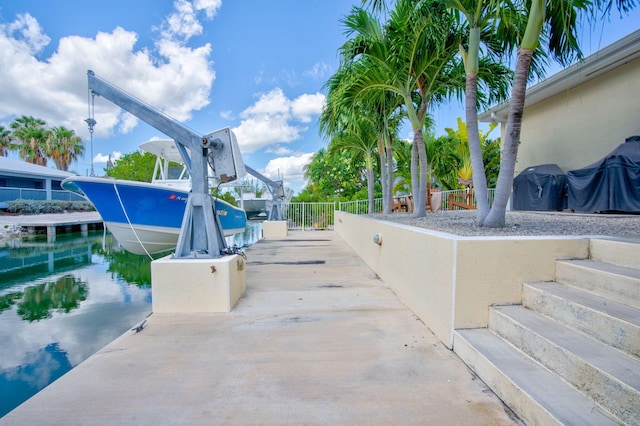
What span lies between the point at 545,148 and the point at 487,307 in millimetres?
7450

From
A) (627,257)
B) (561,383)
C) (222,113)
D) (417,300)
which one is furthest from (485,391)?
(222,113)

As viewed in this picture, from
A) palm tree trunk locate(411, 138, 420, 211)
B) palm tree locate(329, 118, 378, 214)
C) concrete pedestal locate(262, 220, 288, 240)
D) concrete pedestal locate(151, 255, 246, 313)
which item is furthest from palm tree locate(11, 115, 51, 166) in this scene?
palm tree trunk locate(411, 138, 420, 211)

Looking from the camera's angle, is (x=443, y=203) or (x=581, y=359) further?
(x=443, y=203)

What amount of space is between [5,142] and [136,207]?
108ft

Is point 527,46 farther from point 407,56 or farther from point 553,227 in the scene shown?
point 407,56

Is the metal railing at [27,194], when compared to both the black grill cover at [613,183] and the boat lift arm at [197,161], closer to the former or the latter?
the boat lift arm at [197,161]

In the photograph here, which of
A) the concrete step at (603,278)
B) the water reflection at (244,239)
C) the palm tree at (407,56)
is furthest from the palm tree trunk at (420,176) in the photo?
the water reflection at (244,239)

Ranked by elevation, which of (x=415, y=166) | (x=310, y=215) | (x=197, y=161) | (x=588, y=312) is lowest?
(x=588, y=312)

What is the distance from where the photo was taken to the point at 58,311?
447 cm

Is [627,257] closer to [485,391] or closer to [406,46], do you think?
[485,391]

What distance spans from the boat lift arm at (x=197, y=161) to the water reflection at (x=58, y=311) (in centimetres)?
146

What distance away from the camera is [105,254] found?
1027 centimetres

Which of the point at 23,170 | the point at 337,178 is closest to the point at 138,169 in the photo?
the point at 23,170

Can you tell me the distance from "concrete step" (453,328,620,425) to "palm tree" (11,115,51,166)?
3921cm
